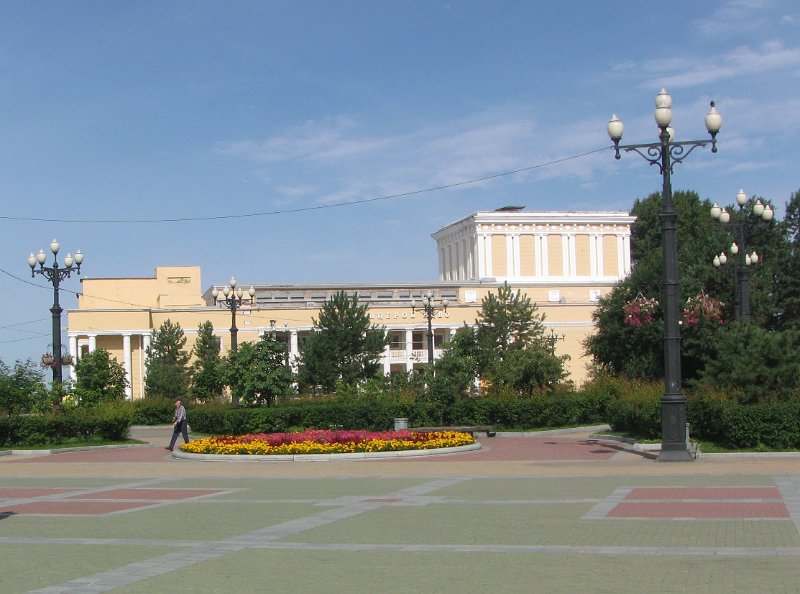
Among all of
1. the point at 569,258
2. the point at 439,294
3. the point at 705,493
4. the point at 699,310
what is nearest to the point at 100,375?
the point at 699,310

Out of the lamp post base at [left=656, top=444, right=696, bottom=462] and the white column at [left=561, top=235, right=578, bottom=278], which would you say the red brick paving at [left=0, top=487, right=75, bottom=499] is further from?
the white column at [left=561, top=235, right=578, bottom=278]

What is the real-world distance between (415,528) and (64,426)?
78.2 feet

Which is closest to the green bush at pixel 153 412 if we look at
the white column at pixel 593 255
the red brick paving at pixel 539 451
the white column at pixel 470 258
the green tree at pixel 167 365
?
the green tree at pixel 167 365

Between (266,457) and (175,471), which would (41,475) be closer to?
(175,471)

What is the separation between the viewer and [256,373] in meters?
38.7

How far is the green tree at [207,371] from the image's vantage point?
44.2 metres

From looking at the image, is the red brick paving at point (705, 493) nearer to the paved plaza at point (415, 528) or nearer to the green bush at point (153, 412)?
the paved plaza at point (415, 528)

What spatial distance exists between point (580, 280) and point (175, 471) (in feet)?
301

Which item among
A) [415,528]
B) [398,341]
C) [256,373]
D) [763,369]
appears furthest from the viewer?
[398,341]

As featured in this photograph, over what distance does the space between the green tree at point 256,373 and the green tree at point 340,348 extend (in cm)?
2710

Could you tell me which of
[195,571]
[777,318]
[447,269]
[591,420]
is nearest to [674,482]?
[195,571]

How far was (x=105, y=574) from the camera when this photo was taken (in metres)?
10.6

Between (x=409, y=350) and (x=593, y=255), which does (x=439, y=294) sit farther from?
(x=593, y=255)

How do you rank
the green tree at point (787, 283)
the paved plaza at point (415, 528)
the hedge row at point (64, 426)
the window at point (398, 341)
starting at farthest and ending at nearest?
the window at point (398, 341), the green tree at point (787, 283), the hedge row at point (64, 426), the paved plaza at point (415, 528)
